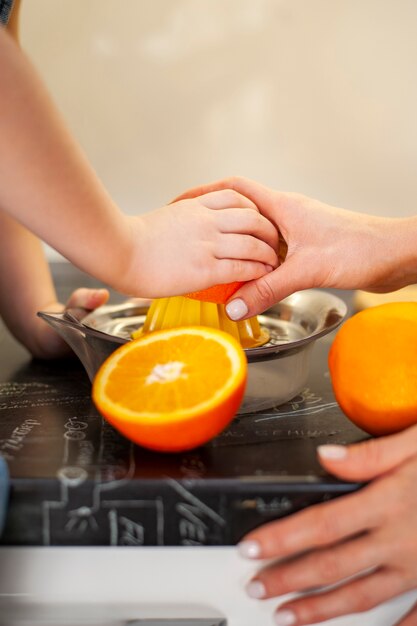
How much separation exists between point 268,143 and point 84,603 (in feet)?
3.22

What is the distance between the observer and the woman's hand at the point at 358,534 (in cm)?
51

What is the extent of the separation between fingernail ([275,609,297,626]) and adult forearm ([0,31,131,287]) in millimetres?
293

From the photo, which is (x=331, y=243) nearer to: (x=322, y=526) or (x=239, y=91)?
(x=322, y=526)

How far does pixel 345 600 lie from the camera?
0.53 m

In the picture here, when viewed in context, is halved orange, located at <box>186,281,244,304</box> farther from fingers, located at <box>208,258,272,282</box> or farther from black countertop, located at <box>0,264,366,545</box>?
black countertop, located at <box>0,264,366,545</box>

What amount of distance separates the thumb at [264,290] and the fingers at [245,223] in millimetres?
36

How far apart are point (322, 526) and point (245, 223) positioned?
30 centimetres

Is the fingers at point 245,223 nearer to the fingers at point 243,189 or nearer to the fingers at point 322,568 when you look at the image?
the fingers at point 243,189

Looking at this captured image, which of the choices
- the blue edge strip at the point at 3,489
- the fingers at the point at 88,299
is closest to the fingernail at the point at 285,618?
the blue edge strip at the point at 3,489

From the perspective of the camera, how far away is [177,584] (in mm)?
548

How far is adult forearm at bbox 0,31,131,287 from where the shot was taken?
0.52m

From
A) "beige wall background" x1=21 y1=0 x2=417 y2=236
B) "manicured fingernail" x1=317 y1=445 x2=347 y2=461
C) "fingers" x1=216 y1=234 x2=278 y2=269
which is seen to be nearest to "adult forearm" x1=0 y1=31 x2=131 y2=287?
"fingers" x1=216 y1=234 x2=278 y2=269

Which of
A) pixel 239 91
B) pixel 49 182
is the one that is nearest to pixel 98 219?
pixel 49 182

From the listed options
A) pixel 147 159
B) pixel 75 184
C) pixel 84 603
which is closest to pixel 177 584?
pixel 84 603
